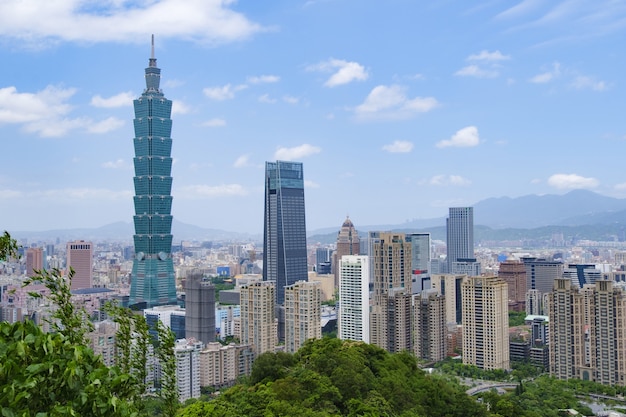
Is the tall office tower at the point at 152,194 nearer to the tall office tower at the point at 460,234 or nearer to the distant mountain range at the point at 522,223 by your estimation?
the tall office tower at the point at 460,234

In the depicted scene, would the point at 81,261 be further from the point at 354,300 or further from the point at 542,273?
the point at 542,273

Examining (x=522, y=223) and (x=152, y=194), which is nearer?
(x=152, y=194)

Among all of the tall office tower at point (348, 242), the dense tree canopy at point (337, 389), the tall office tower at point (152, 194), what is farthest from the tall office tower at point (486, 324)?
the tall office tower at point (348, 242)

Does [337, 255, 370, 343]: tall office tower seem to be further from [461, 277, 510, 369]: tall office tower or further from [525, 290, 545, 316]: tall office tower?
[525, 290, 545, 316]: tall office tower

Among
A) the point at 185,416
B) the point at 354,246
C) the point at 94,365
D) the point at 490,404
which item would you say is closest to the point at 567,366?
the point at 490,404

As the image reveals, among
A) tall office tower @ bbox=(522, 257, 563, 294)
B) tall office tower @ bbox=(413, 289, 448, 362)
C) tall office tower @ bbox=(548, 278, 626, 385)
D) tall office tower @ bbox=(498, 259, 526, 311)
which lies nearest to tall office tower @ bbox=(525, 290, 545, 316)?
tall office tower @ bbox=(498, 259, 526, 311)

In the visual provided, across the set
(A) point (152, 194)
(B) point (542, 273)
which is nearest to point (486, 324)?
(B) point (542, 273)
